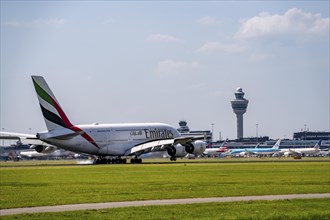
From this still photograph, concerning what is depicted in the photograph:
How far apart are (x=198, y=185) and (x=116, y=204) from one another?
15.0 m

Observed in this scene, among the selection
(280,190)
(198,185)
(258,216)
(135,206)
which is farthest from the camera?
(198,185)

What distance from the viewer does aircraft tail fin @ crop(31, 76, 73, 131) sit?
316 feet

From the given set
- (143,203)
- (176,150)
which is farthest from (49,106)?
(143,203)

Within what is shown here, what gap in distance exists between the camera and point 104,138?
104188 millimetres

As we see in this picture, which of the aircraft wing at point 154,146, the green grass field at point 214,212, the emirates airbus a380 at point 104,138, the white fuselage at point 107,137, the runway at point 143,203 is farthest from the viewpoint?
the aircraft wing at point 154,146

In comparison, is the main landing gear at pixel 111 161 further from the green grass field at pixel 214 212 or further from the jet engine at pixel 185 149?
the green grass field at pixel 214 212

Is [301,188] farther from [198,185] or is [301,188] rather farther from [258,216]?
[258,216]

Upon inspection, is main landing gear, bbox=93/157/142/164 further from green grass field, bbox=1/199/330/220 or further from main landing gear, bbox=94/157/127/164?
green grass field, bbox=1/199/330/220

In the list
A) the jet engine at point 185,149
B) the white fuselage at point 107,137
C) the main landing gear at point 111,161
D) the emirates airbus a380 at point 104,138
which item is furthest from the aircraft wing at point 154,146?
the main landing gear at point 111,161

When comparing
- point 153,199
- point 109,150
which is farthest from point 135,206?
point 109,150

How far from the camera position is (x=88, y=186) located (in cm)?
5081

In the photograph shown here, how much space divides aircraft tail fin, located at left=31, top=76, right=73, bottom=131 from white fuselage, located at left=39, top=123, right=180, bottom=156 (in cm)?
108

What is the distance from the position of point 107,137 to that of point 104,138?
65 centimetres

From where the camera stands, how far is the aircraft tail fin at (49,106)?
316 feet
